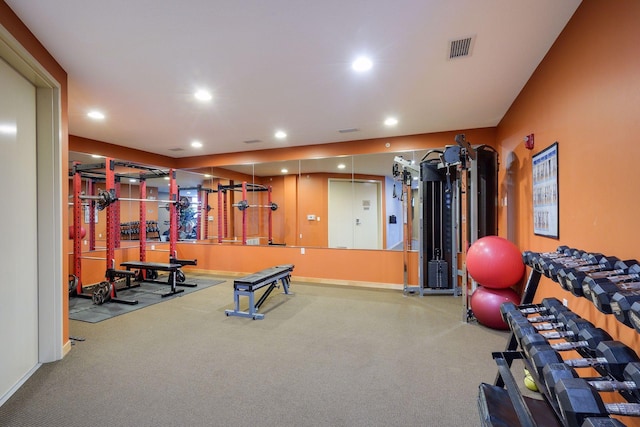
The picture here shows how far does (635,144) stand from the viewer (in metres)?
1.44

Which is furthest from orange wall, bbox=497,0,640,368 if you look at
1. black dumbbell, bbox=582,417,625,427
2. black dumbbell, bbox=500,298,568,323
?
black dumbbell, bbox=582,417,625,427

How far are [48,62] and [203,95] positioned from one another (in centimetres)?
132

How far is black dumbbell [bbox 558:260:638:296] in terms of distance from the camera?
130 cm

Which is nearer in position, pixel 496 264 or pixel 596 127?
pixel 596 127

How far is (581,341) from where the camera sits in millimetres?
1341

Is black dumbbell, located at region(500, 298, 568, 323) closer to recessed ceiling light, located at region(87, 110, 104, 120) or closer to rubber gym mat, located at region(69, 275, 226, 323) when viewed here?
rubber gym mat, located at region(69, 275, 226, 323)

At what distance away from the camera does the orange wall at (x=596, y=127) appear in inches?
58.3

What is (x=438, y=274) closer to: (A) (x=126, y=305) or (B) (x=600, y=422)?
(B) (x=600, y=422)

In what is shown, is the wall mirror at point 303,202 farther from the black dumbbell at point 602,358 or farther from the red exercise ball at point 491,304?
the black dumbbell at point 602,358

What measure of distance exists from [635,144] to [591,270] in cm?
67

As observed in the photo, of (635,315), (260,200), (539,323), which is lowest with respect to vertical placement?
(539,323)

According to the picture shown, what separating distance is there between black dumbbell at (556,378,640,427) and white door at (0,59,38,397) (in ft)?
10.5

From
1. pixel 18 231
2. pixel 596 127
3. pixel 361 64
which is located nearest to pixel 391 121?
pixel 361 64

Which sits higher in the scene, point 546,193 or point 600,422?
point 546,193
